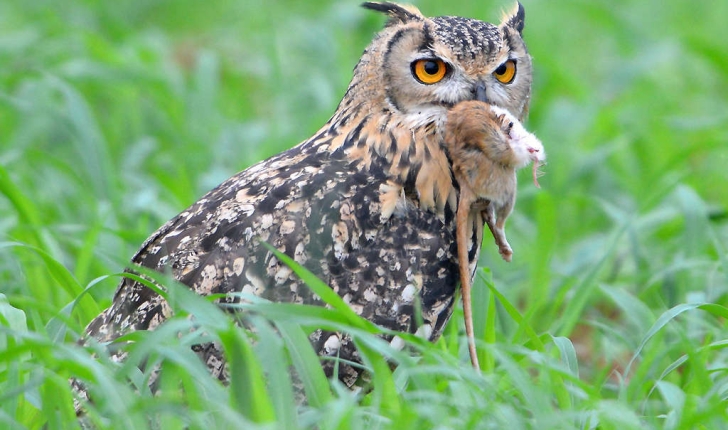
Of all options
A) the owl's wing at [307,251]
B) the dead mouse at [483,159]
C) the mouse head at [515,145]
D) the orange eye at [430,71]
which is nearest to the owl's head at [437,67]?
the orange eye at [430,71]

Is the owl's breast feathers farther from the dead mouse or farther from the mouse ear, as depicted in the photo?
the mouse ear

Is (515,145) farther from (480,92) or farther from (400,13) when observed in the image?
(400,13)

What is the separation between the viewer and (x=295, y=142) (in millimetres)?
6230

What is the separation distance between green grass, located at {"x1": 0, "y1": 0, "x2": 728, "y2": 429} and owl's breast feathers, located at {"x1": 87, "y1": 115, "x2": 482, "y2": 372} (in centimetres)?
16

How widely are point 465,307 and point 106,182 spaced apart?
2.52 metres

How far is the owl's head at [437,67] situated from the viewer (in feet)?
12.6

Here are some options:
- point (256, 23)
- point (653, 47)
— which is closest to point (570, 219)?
point (653, 47)

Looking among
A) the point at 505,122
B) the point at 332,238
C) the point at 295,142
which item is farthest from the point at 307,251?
the point at 295,142

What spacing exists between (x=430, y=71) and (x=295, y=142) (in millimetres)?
2472

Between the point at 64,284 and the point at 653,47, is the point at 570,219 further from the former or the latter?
the point at 64,284

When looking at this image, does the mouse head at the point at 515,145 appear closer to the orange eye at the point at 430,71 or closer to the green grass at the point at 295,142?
the orange eye at the point at 430,71

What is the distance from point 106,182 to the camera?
5.32m

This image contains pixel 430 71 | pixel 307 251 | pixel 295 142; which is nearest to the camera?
pixel 307 251

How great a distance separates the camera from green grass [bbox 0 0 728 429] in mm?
2828
